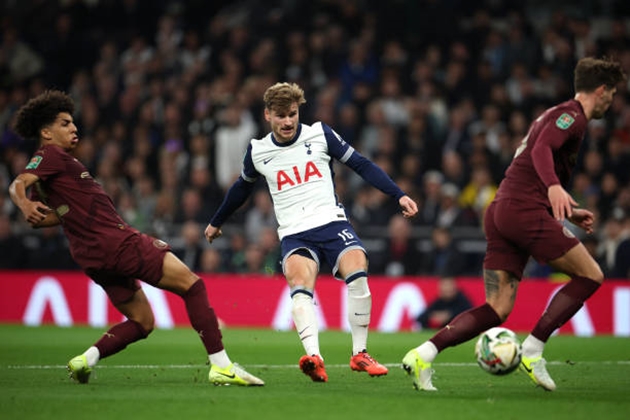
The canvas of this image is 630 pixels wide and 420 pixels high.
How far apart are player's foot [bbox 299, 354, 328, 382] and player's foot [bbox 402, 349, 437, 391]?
30.8 inches

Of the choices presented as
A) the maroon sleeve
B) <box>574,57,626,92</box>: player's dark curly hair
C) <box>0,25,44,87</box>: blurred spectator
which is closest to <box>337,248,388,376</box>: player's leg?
the maroon sleeve

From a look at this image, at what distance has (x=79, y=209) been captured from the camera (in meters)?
8.33

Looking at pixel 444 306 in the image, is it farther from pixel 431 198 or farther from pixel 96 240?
pixel 96 240

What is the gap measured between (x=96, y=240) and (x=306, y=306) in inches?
66.6

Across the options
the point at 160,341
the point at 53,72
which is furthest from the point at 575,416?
the point at 53,72

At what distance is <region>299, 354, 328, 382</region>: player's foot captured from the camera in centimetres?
818

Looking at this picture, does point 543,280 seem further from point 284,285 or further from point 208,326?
point 208,326

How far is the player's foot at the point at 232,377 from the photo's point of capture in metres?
8.17

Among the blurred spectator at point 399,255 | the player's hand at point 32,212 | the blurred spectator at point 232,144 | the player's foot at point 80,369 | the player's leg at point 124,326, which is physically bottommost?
the player's foot at point 80,369

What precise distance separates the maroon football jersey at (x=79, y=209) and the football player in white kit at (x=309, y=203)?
3.73 ft

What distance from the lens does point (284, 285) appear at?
16.5 metres

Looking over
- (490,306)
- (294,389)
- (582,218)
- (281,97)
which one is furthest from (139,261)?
(582,218)

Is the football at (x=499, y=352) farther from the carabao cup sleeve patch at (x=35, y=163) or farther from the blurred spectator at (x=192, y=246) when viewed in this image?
the blurred spectator at (x=192, y=246)

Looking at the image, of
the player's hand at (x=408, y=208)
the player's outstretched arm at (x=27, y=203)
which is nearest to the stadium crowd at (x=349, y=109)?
the player's hand at (x=408, y=208)
